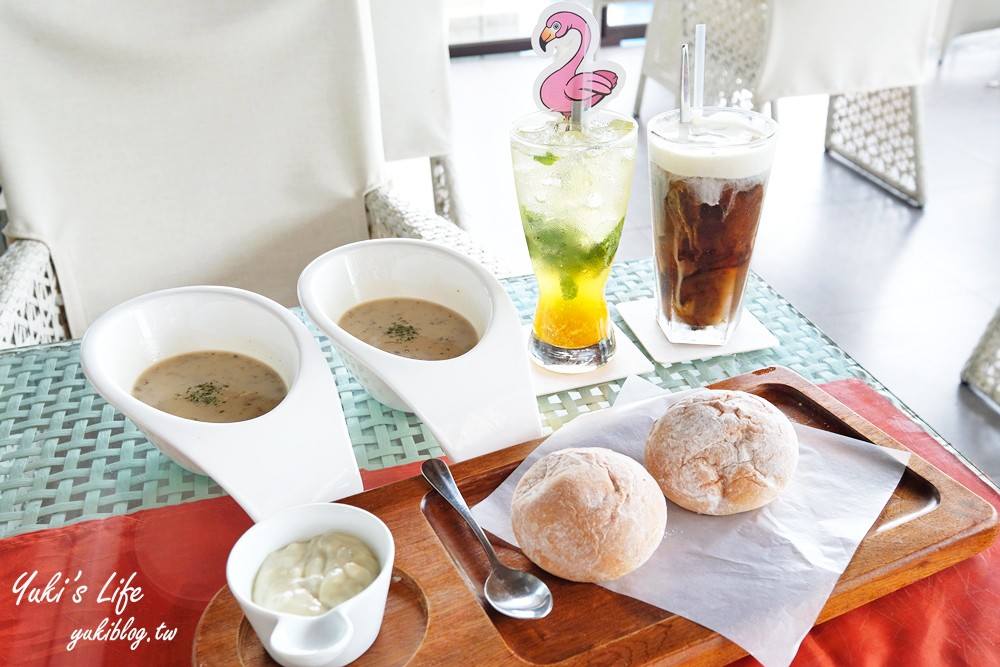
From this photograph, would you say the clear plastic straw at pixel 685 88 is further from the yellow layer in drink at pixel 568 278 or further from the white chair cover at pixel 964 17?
the white chair cover at pixel 964 17

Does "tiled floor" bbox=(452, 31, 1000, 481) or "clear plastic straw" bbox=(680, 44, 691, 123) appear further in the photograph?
"tiled floor" bbox=(452, 31, 1000, 481)

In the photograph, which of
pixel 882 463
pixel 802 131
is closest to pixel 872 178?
pixel 802 131

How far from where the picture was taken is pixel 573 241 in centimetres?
102

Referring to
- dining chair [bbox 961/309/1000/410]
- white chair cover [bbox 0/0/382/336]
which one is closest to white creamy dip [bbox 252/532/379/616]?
white chair cover [bbox 0/0/382/336]

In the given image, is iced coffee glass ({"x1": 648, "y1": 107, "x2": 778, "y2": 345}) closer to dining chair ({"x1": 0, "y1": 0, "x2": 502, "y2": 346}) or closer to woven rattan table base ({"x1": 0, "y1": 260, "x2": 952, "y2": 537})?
woven rattan table base ({"x1": 0, "y1": 260, "x2": 952, "y2": 537})

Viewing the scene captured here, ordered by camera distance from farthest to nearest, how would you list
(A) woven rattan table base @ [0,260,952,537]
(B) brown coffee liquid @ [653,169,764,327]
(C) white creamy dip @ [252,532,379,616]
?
(B) brown coffee liquid @ [653,169,764,327] → (A) woven rattan table base @ [0,260,952,537] → (C) white creamy dip @ [252,532,379,616]

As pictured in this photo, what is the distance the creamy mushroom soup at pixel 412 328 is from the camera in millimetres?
949

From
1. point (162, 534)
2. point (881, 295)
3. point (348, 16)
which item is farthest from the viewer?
point (881, 295)

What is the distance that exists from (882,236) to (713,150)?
2255mm

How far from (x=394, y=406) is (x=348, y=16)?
0.76m

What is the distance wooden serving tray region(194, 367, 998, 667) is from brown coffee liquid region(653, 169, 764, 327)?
293 mm

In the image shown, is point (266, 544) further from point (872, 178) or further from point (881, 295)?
point (872, 178)

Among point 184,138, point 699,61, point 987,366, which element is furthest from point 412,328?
point 987,366

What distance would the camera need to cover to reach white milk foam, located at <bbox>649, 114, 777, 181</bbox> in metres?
0.98
